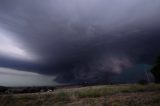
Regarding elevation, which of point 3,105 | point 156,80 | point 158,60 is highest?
point 158,60

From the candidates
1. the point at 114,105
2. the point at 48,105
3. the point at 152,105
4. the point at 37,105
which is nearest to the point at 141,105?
the point at 152,105

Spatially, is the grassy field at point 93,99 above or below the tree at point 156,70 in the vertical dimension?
below

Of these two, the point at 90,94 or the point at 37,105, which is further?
the point at 90,94

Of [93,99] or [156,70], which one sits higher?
[156,70]

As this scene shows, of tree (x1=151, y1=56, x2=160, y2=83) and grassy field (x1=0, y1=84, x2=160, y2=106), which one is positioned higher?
tree (x1=151, y1=56, x2=160, y2=83)

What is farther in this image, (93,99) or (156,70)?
(156,70)

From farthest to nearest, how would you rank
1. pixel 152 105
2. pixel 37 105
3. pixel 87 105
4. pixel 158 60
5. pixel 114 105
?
pixel 158 60, pixel 37 105, pixel 87 105, pixel 114 105, pixel 152 105

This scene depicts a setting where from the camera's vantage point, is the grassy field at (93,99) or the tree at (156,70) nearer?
the grassy field at (93,99)

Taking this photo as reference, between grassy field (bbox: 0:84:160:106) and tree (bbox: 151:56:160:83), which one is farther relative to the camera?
tree (bbox: 151:56:160:83)

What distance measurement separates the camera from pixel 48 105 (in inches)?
1208

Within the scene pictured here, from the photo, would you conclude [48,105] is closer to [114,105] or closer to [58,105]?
[58,105]

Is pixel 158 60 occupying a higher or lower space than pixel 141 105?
higher

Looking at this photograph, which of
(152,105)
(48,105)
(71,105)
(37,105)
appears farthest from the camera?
(37,105)

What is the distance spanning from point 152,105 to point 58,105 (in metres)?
12.9
